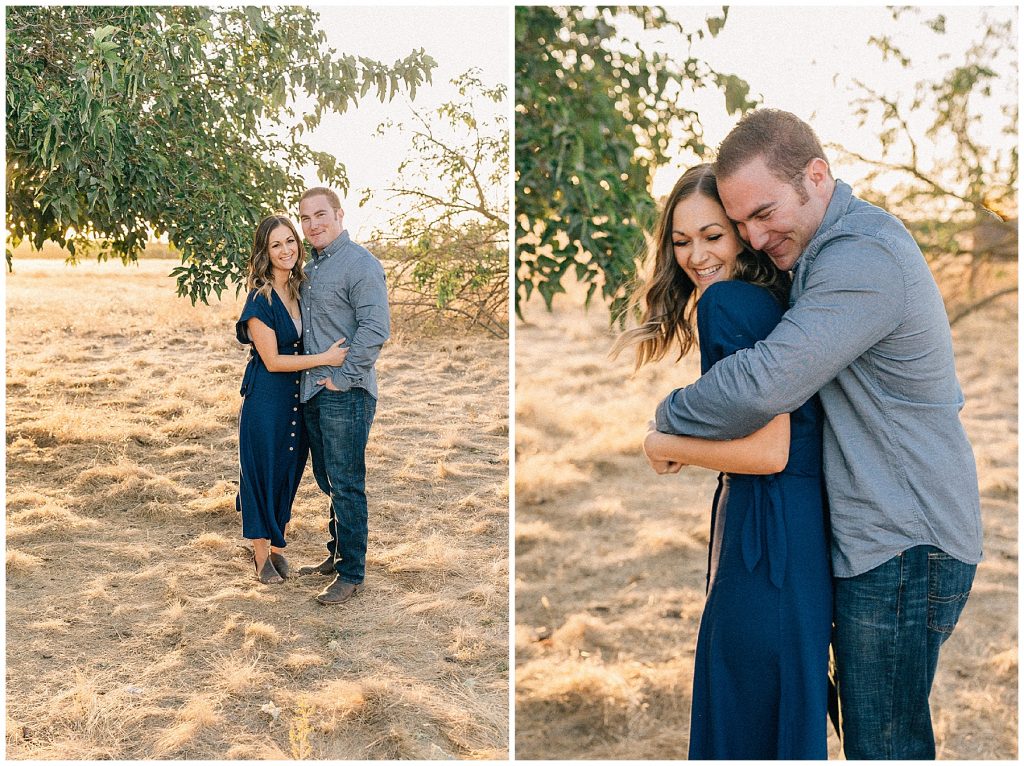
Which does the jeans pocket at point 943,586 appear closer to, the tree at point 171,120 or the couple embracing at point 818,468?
the couple embracing at point 818,468

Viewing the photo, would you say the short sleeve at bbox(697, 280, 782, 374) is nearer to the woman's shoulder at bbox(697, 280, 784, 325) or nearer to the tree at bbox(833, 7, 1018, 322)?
the woman's shoulder at bbox(697, 280, 784, 325)

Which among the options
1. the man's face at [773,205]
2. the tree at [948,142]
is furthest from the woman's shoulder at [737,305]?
the tree at [948,142]

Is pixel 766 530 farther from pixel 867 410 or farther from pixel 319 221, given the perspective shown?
pixel 319 221

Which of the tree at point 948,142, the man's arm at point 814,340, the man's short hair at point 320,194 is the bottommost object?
the man's arm at point 814,340

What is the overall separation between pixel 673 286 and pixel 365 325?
1303 mm

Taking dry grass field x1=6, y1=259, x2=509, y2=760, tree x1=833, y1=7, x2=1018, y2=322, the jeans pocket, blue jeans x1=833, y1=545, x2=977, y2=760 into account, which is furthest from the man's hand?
tree x1=833, y1=7, x2=1018, y2=322

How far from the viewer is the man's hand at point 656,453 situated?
1714 mm

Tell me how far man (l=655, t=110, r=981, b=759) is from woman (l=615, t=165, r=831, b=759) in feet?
0.14

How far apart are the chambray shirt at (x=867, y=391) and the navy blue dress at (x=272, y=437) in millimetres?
1594

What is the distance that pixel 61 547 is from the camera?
110 inches

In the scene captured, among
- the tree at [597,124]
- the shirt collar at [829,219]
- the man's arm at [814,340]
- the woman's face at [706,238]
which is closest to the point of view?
the man's arm at [814,340]

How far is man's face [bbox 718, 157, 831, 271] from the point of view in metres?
1.66

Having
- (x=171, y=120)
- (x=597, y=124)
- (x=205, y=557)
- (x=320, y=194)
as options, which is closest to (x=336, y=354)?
(x=320, y=194)

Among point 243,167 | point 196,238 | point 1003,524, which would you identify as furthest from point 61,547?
point 1003,524
